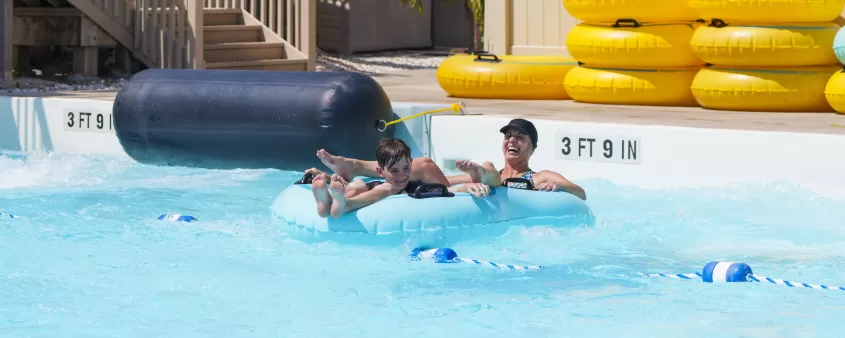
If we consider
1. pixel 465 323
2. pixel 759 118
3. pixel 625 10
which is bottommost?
pixel 465 323

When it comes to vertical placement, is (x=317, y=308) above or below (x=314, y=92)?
below

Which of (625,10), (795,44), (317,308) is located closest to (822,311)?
(317,308)

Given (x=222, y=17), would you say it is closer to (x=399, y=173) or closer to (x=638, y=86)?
(x=638, y=86)

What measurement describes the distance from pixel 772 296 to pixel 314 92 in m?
4.24

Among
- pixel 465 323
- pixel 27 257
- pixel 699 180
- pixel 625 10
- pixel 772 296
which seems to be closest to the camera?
pixel 465 323

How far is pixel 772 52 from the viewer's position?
904cm

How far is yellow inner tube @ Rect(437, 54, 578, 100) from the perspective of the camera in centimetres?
1087

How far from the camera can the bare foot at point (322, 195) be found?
5.97 meters

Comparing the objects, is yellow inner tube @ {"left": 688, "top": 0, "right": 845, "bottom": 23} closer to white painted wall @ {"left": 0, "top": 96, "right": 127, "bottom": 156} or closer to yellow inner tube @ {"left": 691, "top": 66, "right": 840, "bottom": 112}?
yellow inner tube @ {"left": 691, "top": 66, "right": 840, "bottom": 112}

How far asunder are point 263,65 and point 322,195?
753cm

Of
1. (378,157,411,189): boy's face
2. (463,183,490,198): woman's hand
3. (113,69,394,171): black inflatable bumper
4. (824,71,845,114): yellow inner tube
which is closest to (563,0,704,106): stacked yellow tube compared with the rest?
(824,71,845,114): yellow inner tube

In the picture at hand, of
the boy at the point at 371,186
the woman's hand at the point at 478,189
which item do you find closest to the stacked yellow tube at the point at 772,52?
the woman's hand at the point at 478,189

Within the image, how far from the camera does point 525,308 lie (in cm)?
514

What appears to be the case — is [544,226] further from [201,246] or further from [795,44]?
[795,44]
